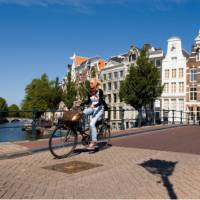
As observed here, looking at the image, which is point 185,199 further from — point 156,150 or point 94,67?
point 94,67

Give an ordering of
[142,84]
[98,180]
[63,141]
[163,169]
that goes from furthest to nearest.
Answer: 1. [142,84]
2. [63,141]
3. [163,169]
4. [98,180]

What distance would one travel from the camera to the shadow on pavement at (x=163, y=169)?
4.97 metres

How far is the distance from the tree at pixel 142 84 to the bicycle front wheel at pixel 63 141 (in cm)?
2437

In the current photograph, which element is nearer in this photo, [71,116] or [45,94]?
[71,116]

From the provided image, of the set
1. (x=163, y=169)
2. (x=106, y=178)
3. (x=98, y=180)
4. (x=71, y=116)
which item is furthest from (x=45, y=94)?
(x=98, y=180)

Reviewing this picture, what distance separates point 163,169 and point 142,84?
25598 millimetres

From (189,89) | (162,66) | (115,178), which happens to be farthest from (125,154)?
(162,66)

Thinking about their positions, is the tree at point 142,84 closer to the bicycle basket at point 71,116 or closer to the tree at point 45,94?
the tree at point 45,94

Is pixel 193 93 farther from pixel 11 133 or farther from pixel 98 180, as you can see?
pixel 98 180

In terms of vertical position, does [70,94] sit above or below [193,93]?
above

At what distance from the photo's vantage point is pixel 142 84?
3152 centimetres

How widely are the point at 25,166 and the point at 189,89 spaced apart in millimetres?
39922

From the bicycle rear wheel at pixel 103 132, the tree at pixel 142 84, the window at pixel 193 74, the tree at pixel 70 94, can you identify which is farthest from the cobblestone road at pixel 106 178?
the tree at pixel 70 94

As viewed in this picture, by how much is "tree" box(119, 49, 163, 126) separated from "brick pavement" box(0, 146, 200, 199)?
2458 centimetres
